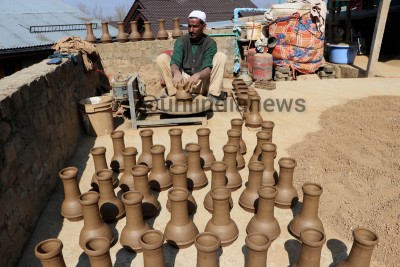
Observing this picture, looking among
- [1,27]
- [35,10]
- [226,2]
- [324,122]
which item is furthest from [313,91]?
[226,2]

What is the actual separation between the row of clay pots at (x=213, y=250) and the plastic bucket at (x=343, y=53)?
28.4 ft

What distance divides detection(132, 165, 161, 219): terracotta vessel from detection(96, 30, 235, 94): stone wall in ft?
17.7

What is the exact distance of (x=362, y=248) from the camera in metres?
1.86

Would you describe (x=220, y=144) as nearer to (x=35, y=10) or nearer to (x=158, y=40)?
(x=158, y=40)

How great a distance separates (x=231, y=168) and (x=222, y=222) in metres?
0.78

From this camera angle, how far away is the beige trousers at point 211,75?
18.1 feet

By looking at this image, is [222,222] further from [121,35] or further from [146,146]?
[121,35]

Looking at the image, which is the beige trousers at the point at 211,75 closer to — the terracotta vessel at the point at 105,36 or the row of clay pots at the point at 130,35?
the row of clay pots at the point at 130,35

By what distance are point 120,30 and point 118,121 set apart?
3.32m

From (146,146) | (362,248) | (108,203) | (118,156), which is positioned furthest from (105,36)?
(362,248)

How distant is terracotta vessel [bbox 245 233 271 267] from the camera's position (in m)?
1.89

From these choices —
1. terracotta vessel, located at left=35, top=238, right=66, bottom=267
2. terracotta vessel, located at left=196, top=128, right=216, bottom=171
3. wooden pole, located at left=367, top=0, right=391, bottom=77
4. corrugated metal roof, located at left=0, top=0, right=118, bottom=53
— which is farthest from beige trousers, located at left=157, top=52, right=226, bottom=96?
corrugated metal roof, located at left=0, top=0, right=118, bottom=53

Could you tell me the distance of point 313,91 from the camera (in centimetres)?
676

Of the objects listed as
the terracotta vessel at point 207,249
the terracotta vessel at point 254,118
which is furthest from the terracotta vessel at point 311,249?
the terracotta vessel at point 254,118
